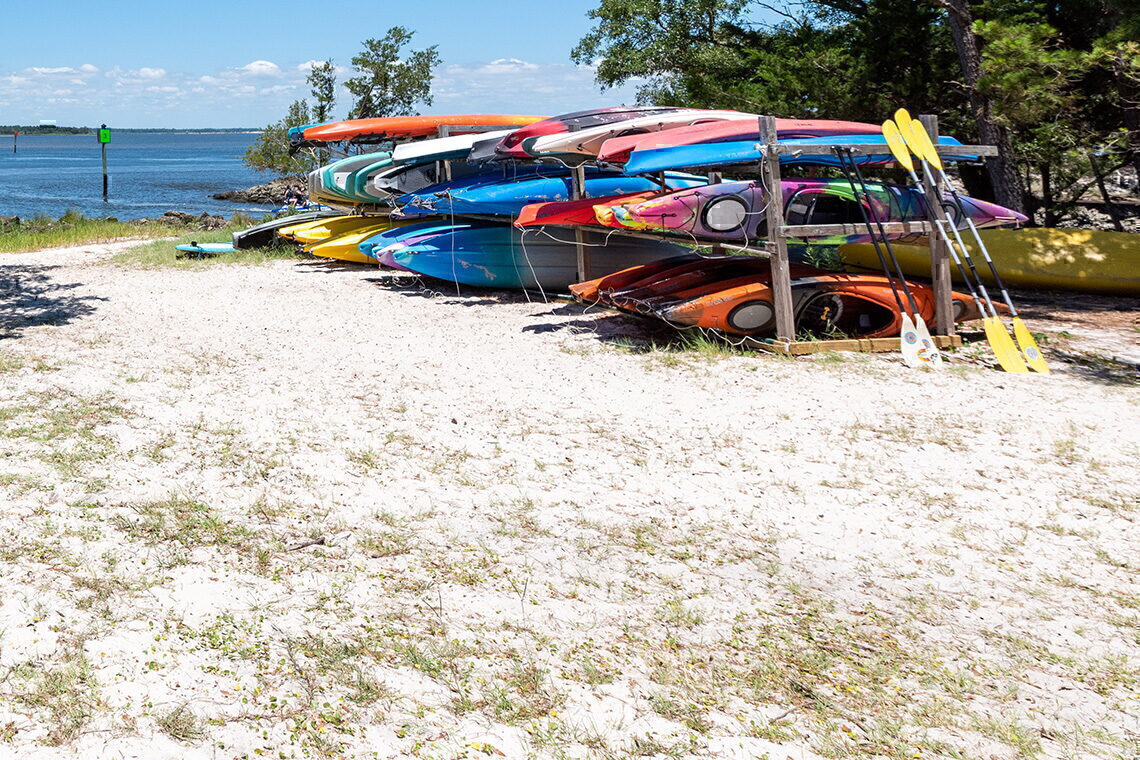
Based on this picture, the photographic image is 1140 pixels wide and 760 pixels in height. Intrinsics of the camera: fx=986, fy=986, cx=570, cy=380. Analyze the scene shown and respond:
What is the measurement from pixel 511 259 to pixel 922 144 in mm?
5349

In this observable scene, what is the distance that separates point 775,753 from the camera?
133 inches

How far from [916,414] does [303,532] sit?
14.8 feet

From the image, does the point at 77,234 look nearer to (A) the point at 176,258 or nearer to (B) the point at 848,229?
(A) the point at 176,258

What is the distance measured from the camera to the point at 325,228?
50.5 feet

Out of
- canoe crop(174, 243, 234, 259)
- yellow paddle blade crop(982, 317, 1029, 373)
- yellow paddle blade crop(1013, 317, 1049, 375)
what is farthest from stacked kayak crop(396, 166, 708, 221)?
yellow paddle blade crop(1013, 317, 1049, 375)

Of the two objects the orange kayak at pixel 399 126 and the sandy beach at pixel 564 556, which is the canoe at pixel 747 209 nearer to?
the sandy beach at pixel 564 556

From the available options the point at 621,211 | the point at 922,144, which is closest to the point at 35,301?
the point at 621,211

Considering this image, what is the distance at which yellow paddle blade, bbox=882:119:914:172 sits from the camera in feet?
29.5

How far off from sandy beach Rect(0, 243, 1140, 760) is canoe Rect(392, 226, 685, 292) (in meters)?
3.90

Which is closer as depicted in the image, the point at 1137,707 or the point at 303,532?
the point at 1137,707

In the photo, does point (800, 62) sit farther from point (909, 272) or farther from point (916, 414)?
point (916, 414)

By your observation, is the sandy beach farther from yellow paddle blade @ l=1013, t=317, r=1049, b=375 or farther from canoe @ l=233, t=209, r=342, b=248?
canoe @ l=233, t=209, r=342, b=248

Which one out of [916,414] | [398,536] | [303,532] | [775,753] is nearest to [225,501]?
[303,532]

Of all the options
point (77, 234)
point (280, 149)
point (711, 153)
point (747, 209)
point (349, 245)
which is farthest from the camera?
point (280, 149)
